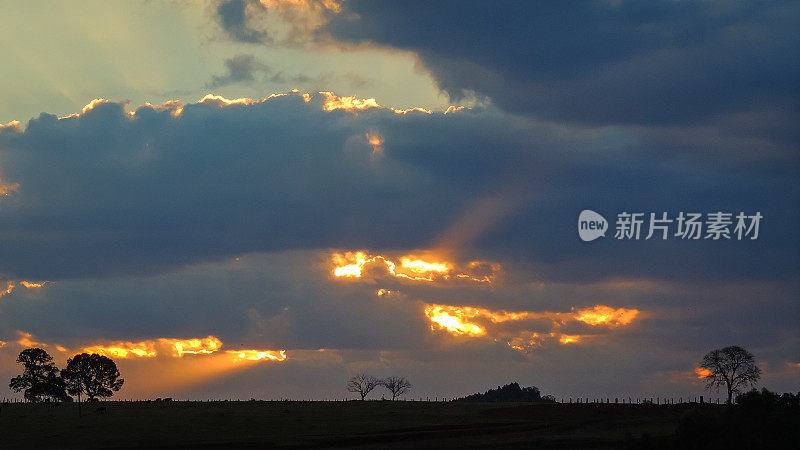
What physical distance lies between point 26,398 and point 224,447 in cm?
11613

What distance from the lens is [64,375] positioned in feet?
594

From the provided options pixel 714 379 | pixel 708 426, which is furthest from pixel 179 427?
pixel 714 379

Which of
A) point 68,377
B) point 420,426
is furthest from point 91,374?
point 420,426

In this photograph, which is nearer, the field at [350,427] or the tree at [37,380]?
the field at [350,427]

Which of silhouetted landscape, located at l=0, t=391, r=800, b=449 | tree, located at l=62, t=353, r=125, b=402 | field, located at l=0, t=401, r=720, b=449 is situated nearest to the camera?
silhouetted landscape, located at l=0, t=391, r=800, b=449

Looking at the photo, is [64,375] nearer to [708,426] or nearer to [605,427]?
[605,427]

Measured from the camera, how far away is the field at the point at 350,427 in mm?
98781

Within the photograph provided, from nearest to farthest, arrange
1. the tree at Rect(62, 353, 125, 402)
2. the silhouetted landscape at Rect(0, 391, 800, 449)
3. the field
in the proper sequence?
1. the silhouetted landscape at Rect(0, 391, 800, 449)
2. the field
3. the tree at Rect(62, 353, 125, 402)

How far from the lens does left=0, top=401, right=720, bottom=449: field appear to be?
9878cm

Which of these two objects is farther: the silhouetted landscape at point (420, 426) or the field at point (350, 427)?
the field at point (350, 427)

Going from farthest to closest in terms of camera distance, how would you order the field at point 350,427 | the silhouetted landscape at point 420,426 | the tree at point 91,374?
the tree at point 91,374 < the field at point 350,427 < the silhouetted landscape at point 420,426

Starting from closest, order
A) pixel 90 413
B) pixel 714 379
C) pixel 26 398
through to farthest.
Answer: pixel 90 413 < pixel 714 379 < pixel 26 398

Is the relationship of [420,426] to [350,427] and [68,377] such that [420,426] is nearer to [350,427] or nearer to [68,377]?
[350,427]

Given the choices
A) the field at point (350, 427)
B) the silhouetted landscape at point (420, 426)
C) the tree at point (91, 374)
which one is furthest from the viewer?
the tree at point (91, 374)
